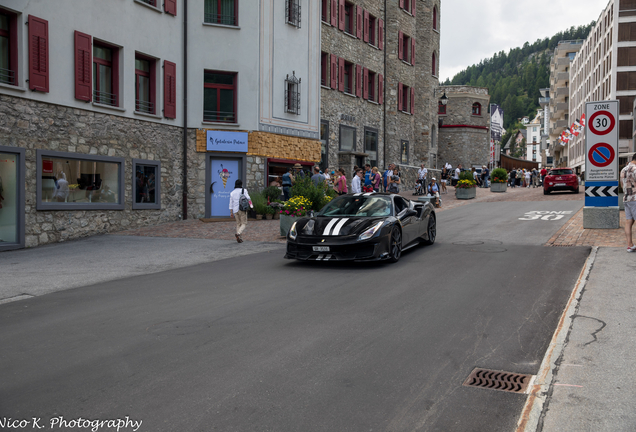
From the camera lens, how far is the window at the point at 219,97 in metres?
22.2

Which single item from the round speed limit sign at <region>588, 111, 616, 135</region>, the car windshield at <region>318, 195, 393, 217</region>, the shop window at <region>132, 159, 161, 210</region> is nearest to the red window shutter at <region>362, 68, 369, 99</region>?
the shop window at <region>132, 159, 161, 210</region>

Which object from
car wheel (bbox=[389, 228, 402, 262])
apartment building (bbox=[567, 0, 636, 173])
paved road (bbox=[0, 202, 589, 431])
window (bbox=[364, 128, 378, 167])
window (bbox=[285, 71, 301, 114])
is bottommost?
paved road (bbox=[0, 202, 589, 431])

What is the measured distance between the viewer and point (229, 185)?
2247 cm

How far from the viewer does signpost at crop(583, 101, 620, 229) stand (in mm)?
14250

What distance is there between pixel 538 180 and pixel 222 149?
122 ft

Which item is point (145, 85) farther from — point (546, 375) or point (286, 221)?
point (546, 375)

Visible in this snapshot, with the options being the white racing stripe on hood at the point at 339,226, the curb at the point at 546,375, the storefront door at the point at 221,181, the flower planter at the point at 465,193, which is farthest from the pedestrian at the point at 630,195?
the flower planter at the point at 465,193

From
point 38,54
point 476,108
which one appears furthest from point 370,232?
point 476,108

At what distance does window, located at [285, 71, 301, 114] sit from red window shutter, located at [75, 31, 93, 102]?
347 inches

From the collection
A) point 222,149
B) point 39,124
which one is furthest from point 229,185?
point 39,124

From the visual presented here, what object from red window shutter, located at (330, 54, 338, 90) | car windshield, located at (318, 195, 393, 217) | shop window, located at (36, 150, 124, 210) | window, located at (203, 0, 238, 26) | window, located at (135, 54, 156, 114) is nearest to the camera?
car windshield, located at (318, 195, 393, 217)

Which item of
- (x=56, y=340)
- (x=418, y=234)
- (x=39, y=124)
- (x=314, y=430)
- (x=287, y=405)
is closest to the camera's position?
(x=314, y=430)

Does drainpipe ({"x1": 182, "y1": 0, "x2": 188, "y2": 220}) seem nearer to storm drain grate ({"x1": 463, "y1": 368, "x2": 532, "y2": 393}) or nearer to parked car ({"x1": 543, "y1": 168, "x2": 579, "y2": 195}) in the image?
storm drain grate ({"x1": 463, "y1": 368, "x2": 532, "y2": 393})

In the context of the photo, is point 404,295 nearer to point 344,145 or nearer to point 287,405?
point 287,405
